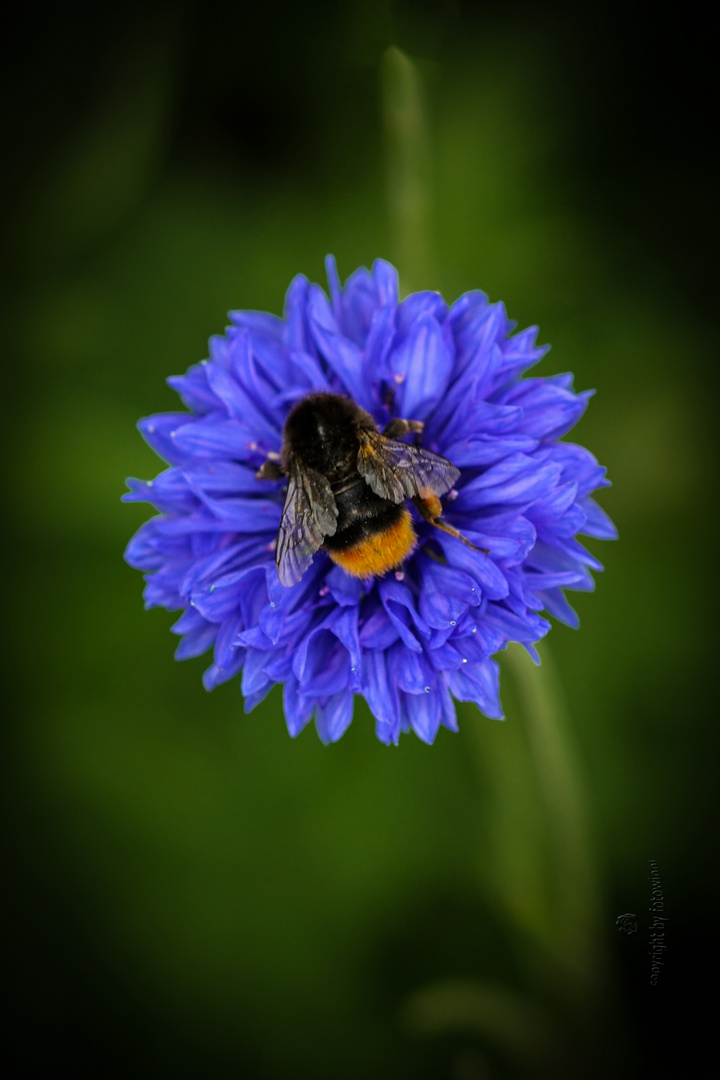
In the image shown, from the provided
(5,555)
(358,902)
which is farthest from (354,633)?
(5,555)

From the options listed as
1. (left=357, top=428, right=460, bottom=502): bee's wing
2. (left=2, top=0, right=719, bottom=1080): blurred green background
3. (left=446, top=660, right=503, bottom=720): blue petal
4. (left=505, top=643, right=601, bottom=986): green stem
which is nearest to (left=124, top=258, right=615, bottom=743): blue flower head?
(left=446, top=660, right=503, bottom=720): blue petal

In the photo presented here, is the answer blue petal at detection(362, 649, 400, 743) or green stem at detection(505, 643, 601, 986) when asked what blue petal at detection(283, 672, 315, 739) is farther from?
green stem at detection(505, 643, 601, 986)

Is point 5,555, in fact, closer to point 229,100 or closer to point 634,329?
point 229,100

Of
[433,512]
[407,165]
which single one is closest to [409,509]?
[433,512]

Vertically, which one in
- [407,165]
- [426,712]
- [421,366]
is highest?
[407,165]

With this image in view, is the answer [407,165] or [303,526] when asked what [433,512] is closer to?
[303,526]
